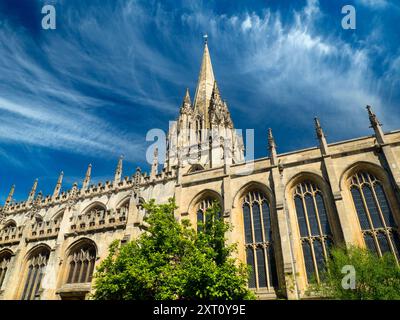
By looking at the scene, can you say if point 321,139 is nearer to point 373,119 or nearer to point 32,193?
point 373,119

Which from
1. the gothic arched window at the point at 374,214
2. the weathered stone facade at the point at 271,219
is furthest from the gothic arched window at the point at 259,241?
the gothic arched window at the point at 374,214

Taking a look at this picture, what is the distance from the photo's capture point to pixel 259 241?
1878 centimetres

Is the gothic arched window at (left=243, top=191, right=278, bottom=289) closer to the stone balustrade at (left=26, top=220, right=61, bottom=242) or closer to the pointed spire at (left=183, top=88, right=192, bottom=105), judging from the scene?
the stone balustrade at (left=26, top=220, right=61, bottom=242)

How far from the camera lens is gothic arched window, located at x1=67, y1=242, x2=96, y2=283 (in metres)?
18.6

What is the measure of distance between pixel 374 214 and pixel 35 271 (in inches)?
915

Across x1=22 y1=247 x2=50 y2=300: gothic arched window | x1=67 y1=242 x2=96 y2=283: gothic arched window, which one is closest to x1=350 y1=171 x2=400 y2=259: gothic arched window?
x1=67 y1=242 x2=96 y2=283: gothic arched window

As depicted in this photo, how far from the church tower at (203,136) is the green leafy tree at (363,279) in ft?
63.7

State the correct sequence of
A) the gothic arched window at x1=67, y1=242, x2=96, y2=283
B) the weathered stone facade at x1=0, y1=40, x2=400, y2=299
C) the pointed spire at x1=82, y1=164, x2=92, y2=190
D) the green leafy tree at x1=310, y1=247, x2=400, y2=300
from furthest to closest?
1. the pointed spire at x1=82, y1=164, x2=92, y2=190
2. the gothic arched window at x1=67, y1=242, x2=96, y2=283
3. the weathered stone facade at x1=0, y1=40, x2=400, y2=299
4. the green leafy tree at x1=310, y1=247, x2=400, y2=300

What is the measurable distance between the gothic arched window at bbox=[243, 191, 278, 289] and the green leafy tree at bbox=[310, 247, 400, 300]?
4.70 meters

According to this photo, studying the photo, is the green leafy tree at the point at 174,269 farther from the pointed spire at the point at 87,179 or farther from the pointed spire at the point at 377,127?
the pointed spire at the point at 87,179

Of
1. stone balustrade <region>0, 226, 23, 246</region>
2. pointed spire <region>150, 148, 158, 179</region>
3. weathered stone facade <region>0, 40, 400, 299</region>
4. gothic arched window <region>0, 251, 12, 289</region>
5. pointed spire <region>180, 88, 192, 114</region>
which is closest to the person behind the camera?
weathered stone facade <region>0, 40, 400, 299</region>

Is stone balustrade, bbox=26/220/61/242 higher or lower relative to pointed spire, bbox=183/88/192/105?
lower

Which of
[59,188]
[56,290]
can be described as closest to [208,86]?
[59,188]
